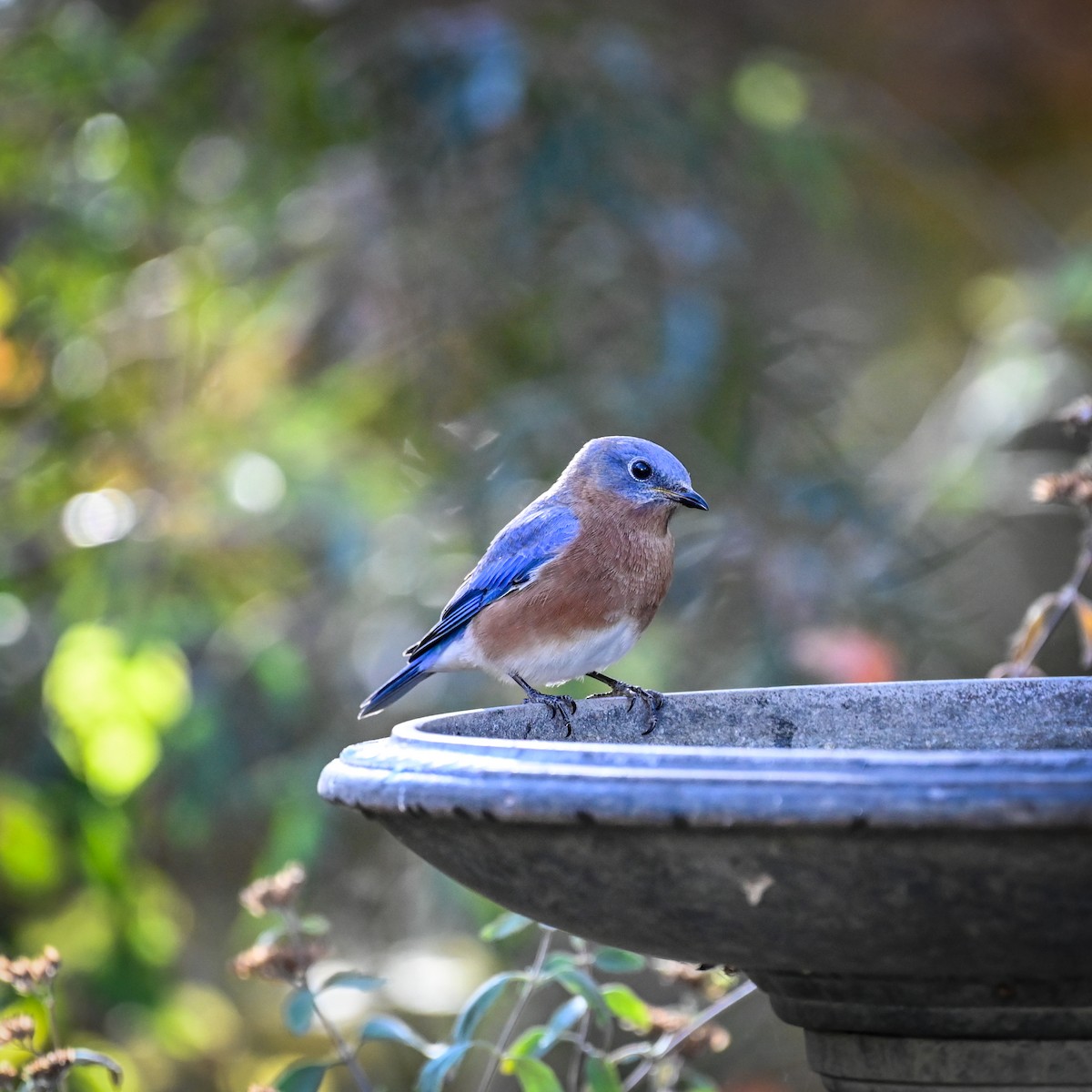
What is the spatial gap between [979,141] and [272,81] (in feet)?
12.0

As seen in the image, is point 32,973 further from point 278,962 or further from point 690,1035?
point 690,1035

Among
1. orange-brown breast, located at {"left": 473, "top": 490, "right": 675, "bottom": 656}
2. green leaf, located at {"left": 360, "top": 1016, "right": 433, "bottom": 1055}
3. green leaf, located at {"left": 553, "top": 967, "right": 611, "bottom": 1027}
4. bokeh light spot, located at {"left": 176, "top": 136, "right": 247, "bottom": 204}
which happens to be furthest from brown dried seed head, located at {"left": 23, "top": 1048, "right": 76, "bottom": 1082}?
bokeh light spot, located at {"left": 176, "top": 136, "right": 247, "bottom": 204}

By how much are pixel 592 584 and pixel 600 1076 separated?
1.07 m

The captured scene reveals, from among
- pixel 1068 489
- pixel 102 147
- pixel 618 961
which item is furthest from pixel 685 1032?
pixel 102 147

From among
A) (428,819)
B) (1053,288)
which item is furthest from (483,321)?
(428,819)

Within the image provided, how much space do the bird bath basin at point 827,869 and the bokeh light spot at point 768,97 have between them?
10.6ft

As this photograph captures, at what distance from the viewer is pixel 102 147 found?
4770 mm

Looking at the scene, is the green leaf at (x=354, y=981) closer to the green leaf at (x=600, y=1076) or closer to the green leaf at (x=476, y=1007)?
the green leaf at (x=476, y=1007)

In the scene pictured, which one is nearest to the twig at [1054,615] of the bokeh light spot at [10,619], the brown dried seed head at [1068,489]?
the brown dried seed head at [1068,489]

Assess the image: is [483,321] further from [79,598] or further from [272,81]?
[79,598]

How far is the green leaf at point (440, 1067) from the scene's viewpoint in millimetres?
1919

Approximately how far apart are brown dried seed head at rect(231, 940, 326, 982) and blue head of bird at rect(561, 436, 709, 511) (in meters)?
1.15

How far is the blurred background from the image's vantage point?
3943 millimetres

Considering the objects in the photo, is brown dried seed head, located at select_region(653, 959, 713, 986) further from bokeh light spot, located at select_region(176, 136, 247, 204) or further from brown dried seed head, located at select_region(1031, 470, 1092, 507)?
bokeh light spot, located at select_region(176, 136, 247, 204)
